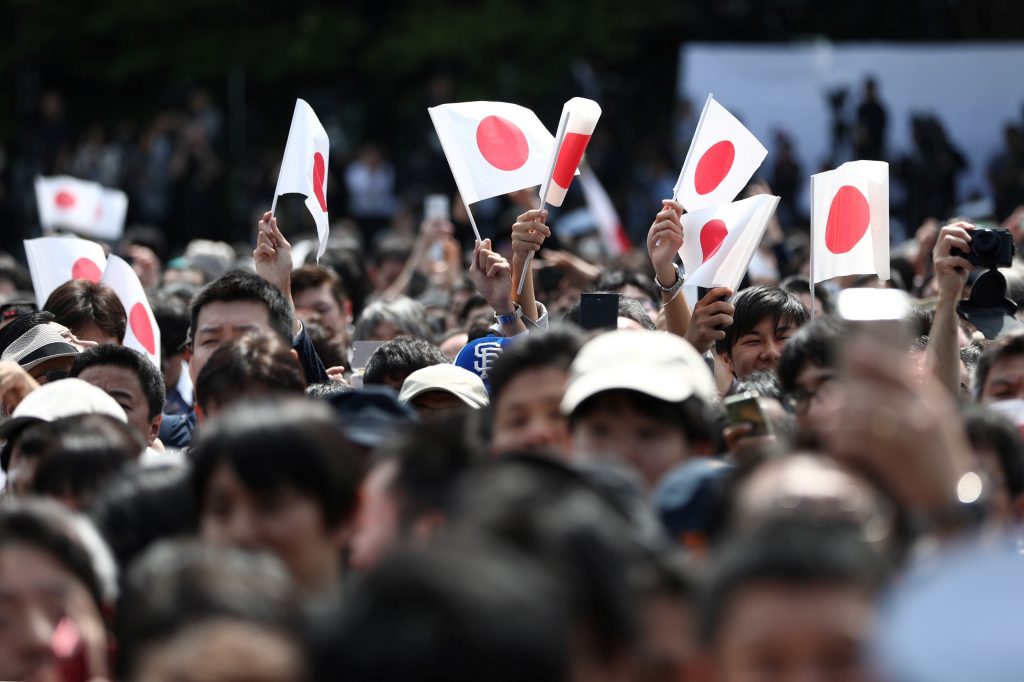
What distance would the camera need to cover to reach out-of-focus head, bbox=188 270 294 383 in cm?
529

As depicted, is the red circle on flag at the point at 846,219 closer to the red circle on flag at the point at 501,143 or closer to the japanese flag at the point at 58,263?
the red circle on flag at the point at 501,143

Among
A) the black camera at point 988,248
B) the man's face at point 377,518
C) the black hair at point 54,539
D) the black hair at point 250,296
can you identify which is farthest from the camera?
the black hair at point 250,296

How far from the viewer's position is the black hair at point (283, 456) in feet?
10.3

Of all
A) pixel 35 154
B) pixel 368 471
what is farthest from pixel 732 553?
pixel 35 154

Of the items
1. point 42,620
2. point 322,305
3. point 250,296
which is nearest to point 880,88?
point 322,305

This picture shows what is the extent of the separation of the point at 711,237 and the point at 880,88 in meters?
9.10

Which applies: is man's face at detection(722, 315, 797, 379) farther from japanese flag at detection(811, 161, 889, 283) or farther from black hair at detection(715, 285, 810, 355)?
japanese flag at detection(811, 161, 889, 283)

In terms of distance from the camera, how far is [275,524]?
3.13 meters

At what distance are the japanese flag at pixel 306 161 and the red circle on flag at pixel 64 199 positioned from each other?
538cm

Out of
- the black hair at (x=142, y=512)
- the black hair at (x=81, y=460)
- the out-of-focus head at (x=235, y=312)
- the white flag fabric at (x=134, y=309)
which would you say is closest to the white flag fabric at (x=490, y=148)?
the out-of-focus head at (x=235, y=312)

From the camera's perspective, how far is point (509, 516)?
96.9 inches

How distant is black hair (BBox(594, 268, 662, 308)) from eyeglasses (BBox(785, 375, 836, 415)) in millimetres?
2692

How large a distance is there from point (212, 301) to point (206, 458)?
2.26 meters

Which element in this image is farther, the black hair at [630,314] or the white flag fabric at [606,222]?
the white flag fabric at [606,222]
